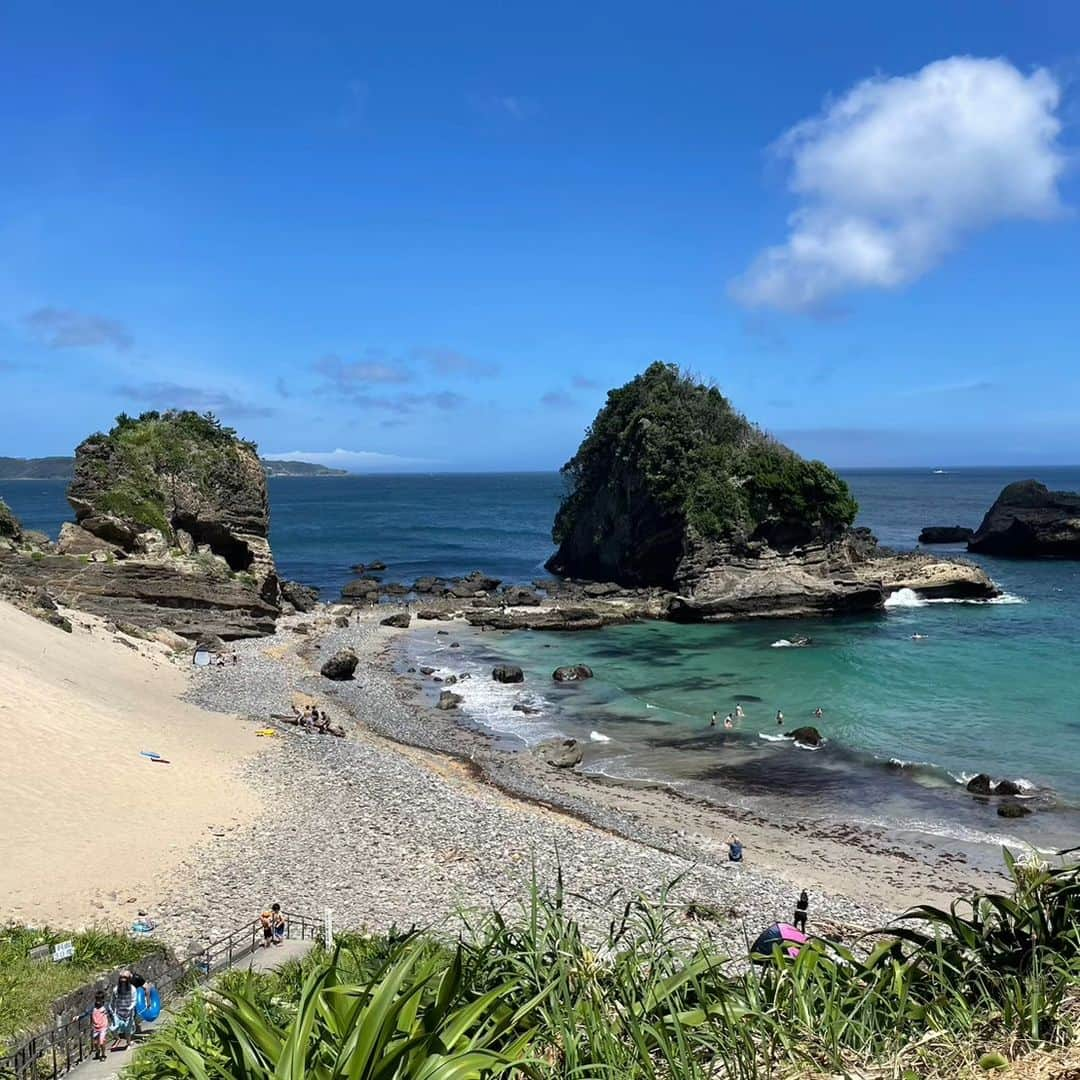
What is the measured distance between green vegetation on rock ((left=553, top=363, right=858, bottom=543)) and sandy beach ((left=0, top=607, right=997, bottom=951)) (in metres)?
30.9

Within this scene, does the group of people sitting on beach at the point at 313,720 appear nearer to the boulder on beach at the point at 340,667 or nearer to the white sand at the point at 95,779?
the white sand at the point at 95,779

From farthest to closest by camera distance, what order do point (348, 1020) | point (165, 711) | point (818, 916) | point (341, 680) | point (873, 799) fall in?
point (341, 680) < point (165, 711) < point (873, 799) < point (818, 916) < point (348, 1020)

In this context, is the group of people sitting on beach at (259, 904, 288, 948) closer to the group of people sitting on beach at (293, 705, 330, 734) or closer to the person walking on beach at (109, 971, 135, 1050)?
the person walking on beach at (109, 971, 135, 1050)

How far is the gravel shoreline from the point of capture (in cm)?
1672

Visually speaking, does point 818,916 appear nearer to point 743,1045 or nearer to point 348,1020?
point 743,1045

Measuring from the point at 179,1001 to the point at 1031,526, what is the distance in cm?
8457

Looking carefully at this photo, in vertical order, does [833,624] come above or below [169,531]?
below

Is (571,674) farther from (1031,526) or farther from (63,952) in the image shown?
(1031,526)

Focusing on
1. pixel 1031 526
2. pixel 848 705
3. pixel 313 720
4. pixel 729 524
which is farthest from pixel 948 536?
pixel 313 720

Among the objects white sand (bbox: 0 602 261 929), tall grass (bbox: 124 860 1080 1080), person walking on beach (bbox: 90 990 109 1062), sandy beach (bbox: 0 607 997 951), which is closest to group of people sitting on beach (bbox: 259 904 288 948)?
sandy beach (bbox: 0 607 997 951)

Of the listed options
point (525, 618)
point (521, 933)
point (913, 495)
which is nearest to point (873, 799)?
point (521, 933)

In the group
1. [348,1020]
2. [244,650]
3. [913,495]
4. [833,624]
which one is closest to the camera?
[348,1020]

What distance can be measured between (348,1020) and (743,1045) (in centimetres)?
208

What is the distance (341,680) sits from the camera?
127ft
